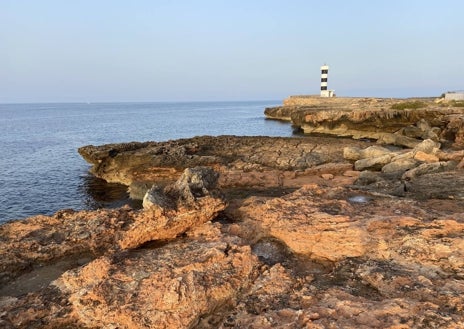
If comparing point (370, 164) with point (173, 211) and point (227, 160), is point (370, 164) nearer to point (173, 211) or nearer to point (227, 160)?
point (227, 160)

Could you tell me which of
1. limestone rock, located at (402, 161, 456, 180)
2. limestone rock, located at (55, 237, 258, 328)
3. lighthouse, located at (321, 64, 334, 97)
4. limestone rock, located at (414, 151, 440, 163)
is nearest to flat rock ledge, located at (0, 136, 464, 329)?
limestone rock, located at (55, 237, 258, 328)

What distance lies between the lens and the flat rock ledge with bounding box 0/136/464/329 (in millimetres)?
8211

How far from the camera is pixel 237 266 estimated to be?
33.3 feet

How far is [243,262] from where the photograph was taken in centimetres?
1032

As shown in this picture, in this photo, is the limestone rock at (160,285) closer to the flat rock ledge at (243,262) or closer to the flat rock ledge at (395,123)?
the flat rock ledge at (243,262)

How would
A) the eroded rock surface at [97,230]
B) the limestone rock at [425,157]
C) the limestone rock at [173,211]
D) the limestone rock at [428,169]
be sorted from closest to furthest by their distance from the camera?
1. the eroded rock surface at [97,230]
2. the limestone rock at [173,211]
3. the limestone rock at [428,169]
4. the limestone rock at [425,157]

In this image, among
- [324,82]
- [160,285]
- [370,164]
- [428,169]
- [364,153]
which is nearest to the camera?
[160,285]

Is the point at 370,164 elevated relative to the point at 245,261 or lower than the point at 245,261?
lower

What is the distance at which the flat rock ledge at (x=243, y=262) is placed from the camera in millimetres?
8211

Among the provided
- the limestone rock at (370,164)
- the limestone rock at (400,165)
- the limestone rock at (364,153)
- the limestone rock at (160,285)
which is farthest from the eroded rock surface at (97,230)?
the limestone rock at (364,153)

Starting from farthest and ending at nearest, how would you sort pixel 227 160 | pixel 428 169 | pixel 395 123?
pixel 395 123, pixel 227 160, pixel 428 169

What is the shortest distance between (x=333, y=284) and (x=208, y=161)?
2115 cm

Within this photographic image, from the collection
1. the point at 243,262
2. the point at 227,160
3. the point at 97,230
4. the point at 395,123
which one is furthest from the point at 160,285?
the point at 395,123

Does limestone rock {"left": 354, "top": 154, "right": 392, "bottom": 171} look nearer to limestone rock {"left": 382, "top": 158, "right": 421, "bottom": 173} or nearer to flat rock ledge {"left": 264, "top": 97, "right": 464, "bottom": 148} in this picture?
limestone rock {"left": 382, "top": 158, "right": 421, "bottom": 173}
